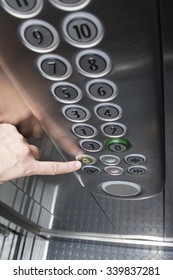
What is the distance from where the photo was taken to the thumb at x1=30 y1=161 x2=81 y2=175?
1.45ft

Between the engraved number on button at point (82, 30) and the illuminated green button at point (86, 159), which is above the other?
the illuminated green button at point (86, 159)

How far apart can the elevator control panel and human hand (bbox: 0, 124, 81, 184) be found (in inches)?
1.0

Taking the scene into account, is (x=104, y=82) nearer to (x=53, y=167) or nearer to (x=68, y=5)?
(x=68, y=5)

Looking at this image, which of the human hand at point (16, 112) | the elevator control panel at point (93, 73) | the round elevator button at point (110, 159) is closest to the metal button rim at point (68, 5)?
the elevator control panel at point (93, 73)

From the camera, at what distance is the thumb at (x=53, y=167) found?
44 centimetres

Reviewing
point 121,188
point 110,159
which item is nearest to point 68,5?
point 110,159

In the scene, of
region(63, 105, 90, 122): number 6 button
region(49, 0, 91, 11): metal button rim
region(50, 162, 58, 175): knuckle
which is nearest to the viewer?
region(49, 0, 91, 11): metal button rim

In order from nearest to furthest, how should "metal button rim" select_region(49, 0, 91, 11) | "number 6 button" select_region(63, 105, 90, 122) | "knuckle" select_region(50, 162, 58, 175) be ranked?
"metal button rim" select_region(49, 0, 91, 11), "number 6 button" select_region(63, 105, 90, 122), "knuckle" select_region(50, 162, 58, 175)

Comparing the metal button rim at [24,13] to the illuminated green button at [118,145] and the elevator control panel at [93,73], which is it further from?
the illuminated green button at [118,145]

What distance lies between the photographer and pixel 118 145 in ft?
1.27

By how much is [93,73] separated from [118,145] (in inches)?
5.0

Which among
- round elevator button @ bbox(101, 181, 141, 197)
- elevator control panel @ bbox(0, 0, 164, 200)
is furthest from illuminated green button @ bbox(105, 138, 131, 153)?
round elevator button @ bbox(101, 181, 141, 197)

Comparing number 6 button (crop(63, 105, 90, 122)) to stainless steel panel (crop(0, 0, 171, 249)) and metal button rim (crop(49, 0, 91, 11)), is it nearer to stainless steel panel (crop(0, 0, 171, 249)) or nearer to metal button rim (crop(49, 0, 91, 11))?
stainless steel panel (crop(0, 0, 171, 249))

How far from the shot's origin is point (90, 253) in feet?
4.07
